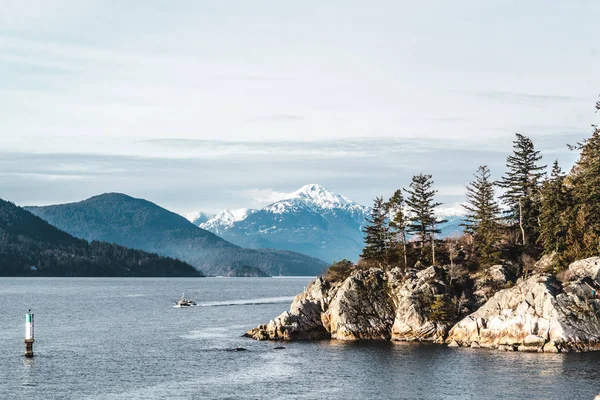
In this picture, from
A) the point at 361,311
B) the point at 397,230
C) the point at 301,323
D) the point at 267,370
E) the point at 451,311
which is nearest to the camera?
the point at 267,370

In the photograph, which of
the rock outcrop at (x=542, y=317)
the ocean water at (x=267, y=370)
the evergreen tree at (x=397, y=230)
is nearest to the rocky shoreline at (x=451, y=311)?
the rock outcrop at (x=542, y=317)

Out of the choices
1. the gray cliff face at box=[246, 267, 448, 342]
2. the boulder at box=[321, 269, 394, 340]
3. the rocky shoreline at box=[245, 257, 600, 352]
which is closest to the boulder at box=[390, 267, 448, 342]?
the gray cliff face at box=[246, 267, 448, 342]

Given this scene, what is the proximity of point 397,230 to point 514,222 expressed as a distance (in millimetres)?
20679

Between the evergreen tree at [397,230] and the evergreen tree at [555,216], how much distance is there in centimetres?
2202

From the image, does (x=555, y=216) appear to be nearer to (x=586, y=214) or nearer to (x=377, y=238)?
(x=586, y=214)

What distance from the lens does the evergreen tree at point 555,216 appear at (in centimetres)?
10862

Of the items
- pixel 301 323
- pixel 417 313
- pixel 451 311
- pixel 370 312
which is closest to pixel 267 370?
pixel 301 323

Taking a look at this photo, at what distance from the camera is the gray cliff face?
10550cm

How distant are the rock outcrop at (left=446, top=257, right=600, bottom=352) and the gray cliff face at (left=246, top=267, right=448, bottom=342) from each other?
6591mm

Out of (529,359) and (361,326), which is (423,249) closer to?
(361,326)

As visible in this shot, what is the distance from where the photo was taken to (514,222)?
5177 inches

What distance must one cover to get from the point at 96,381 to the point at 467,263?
205 ft

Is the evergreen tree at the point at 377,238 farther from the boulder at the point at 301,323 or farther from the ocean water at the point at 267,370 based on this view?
the ocean water at the point at 267,370

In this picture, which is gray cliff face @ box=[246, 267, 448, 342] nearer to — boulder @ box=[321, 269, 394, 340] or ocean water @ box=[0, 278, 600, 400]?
boulder @ box=[321, 269, 394, 340]
